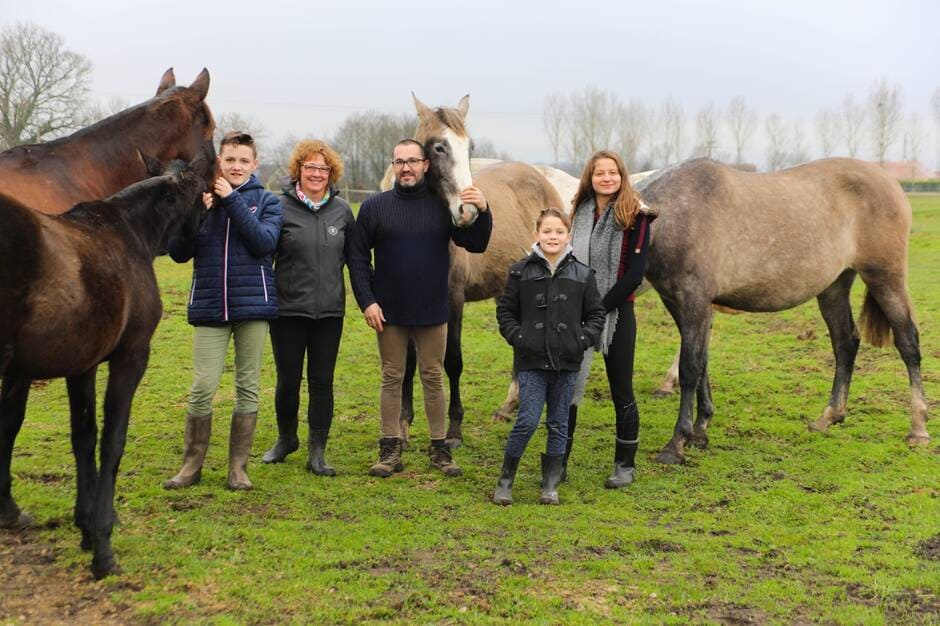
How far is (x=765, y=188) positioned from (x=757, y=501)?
2835 millimetres

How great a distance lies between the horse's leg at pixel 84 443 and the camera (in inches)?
157

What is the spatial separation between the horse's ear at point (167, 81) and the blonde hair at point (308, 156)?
0.89 meters

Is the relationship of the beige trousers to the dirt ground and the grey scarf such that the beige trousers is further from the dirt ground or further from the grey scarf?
the dirt ground

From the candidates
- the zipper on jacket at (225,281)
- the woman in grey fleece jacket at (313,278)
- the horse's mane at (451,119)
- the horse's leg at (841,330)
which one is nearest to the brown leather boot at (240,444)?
the woman in grey fleece jacket at (313,278)

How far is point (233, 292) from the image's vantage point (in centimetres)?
482

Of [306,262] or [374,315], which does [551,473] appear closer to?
[374,315]

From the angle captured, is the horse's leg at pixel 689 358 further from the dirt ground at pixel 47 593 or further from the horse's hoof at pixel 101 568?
the dirt ground at pixel 47 593

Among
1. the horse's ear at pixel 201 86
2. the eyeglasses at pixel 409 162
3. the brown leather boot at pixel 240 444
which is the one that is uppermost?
the horse's ear at pixel 201 86

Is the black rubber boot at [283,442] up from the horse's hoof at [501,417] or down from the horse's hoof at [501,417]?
up

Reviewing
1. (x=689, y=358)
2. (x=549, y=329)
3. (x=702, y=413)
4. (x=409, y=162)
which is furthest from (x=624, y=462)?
(x=409, y=162)

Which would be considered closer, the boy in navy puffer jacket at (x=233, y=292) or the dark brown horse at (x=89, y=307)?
the dark brown horse at (x=89, y=307)

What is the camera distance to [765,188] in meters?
6.68

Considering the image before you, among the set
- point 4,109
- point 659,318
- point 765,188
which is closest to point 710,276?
point 765,188

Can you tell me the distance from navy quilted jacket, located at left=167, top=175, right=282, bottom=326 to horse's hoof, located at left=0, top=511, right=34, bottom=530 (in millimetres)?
1357
